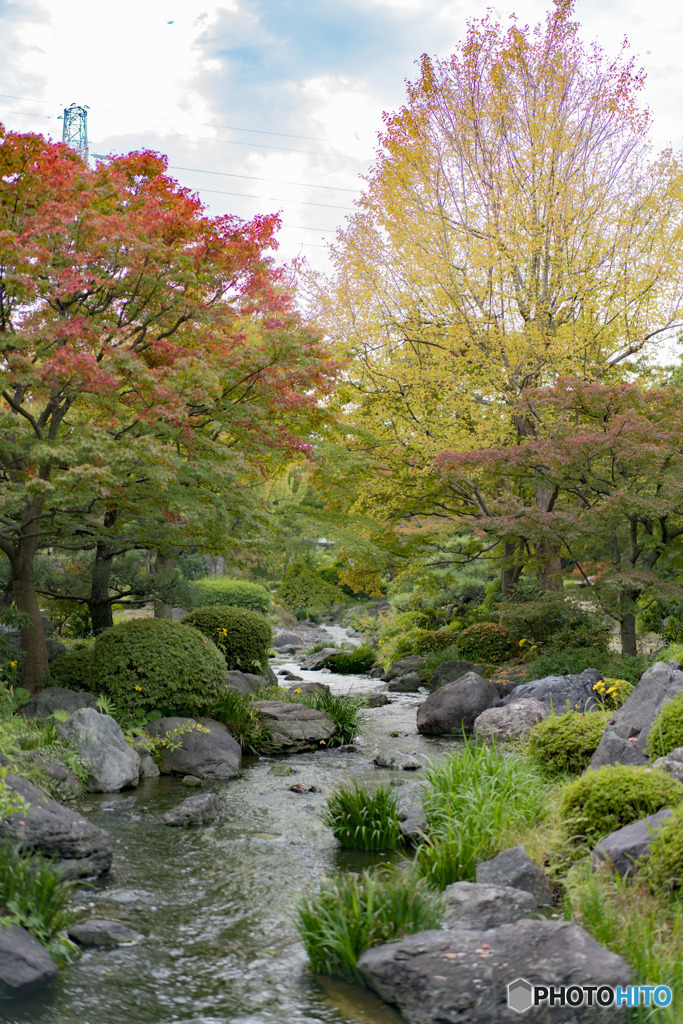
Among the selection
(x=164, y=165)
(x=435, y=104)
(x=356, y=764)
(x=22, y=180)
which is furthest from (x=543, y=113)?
(x=356, y=764)

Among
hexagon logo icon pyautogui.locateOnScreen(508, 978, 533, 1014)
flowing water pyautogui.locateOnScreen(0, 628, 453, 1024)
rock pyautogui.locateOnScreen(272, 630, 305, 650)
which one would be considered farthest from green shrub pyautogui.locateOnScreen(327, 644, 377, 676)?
hexagon logo icon pyautogui.locateOnScreen(508, 978, 533, 1014)

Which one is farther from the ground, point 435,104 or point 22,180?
point 435,104

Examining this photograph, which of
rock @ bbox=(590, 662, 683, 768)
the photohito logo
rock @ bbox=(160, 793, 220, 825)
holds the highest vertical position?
rock @ bbox=(590, 662, 683, 768)

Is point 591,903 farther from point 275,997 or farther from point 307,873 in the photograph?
point 307,873

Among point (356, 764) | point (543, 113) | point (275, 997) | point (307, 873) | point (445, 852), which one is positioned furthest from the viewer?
point (543, 113)

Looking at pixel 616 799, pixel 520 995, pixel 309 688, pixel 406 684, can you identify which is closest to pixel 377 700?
pixel 309 688

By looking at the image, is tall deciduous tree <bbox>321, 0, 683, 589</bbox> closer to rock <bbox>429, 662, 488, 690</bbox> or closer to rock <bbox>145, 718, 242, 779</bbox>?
rock <bbox>429, 662, 488, 690</bbox>

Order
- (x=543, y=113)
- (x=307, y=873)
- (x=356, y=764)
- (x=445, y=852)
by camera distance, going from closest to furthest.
Result: (x=445, y=852)
(x=307, y=873)
(x=356, y=764)
(x=543, y=113)

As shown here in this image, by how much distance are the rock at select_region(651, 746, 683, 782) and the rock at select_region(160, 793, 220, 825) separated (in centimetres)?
391

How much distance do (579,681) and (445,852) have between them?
5.31m

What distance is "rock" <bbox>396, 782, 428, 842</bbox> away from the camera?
6.33 m

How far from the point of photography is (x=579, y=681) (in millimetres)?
10031

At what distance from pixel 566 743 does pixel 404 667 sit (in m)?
9.85

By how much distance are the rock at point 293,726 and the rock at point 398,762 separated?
1101 mm
